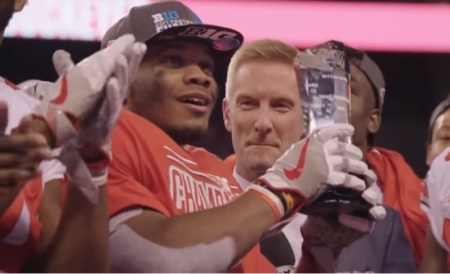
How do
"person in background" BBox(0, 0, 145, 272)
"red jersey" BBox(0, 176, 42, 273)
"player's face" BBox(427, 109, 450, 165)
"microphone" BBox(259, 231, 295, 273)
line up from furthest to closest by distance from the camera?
1. "player's face" BBox(427, 109, 450, 165)
2. "microphone" BBox(259, 231, 295, 273)
3. "red jersey" BBox(0, 176, 42, 273)
4. "person in background" BBox(0, 0, 145, 272)

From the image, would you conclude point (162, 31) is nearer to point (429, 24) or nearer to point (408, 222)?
point (408, 222)

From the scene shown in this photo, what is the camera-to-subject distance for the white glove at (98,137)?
1.36m

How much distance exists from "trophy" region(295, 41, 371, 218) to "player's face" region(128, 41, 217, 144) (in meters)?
0.20

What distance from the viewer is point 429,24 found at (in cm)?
357

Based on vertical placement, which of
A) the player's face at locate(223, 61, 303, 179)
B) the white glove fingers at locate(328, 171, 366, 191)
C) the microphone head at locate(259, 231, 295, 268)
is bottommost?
the microphone head at locate(259, 231, 295, 268)

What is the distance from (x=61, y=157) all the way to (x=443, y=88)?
284cm

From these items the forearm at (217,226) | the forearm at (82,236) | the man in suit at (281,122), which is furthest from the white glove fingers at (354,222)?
the man in suit at (281,122)

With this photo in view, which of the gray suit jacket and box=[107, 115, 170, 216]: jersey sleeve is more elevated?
box=[107, 115, 170, 216]: jersey sleeve

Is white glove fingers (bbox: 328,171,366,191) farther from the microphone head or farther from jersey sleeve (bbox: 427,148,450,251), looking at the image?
jersey sleeve (bbox: 427,148,450,251)

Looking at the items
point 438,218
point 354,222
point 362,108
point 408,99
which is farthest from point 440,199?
point 408,99

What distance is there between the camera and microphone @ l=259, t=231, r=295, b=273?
2.01m

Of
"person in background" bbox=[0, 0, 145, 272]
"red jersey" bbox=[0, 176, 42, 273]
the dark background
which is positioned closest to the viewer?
"person in background" bbox=[0, 0, 145, 272]

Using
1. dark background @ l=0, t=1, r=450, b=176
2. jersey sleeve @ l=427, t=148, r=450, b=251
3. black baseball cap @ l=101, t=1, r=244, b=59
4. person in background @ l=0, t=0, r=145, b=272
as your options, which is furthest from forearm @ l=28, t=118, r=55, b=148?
dark background @ l=0, t=1, r=450, b=176

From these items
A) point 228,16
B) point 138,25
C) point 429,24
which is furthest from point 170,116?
point 429,24
